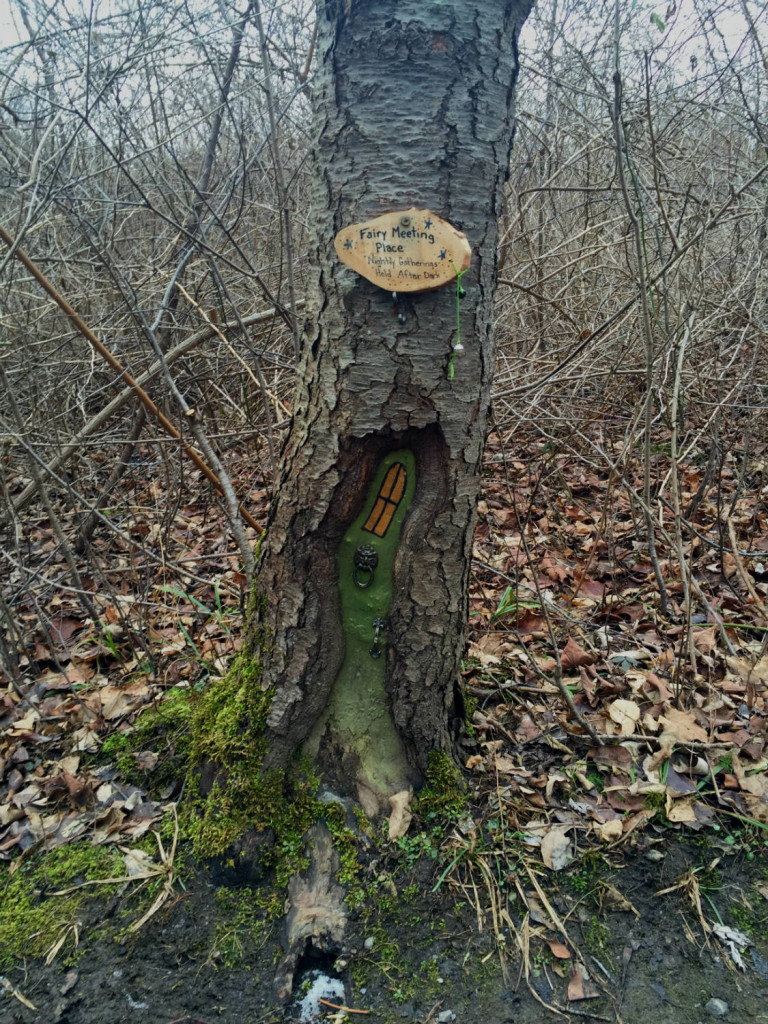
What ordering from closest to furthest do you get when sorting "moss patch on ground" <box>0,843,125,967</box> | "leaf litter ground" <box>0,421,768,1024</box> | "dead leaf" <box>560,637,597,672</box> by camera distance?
"leaf litter ground" <box>0,421,768,1024</box> < "moss patch on ground" <box>0,843,125,967</box> < "dead leaf" <box>560,637,597,672</box>

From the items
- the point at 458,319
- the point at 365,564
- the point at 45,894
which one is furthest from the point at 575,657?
the point at 45,894

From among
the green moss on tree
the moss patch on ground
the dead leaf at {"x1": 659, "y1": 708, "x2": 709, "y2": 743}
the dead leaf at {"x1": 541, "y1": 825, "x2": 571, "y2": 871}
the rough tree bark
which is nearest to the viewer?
the rough tree bark

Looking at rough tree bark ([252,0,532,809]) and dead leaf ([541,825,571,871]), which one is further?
dead leaf ([541,825,571,871])

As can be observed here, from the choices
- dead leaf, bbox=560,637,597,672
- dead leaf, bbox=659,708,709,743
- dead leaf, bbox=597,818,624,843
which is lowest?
dead leaf, bbox=597,818,624,843

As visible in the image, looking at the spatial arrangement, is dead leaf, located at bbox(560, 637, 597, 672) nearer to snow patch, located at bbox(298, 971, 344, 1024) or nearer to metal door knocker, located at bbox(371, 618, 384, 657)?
metal door knocker, located at bbox(371, 618, 384, 657)

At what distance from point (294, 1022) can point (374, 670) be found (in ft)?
3.06

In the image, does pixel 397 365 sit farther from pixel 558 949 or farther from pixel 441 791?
pixel 558 949

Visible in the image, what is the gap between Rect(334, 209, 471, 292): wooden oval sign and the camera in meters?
1.62

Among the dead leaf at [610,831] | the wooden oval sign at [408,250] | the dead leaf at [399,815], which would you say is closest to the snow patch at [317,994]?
the dead leaf at [399,815]

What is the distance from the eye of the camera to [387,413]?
176 cm

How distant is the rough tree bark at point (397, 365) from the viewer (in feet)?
5.28

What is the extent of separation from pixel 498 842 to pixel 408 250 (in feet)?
5.69

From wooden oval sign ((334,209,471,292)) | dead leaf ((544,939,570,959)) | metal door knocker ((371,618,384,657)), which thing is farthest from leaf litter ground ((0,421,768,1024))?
wooden oval sign ((334,209,471,292))

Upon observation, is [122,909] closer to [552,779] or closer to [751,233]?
[552,779]
